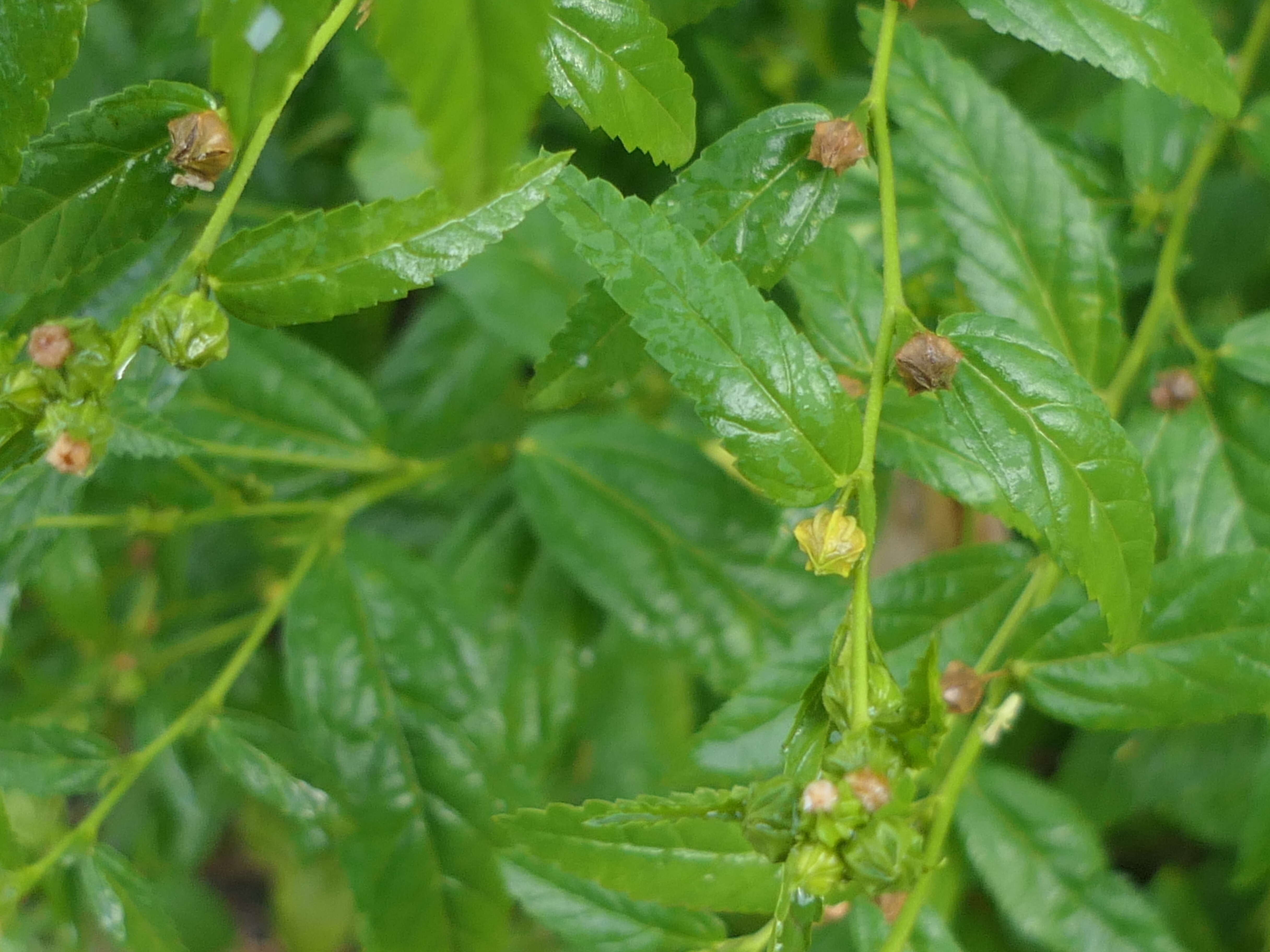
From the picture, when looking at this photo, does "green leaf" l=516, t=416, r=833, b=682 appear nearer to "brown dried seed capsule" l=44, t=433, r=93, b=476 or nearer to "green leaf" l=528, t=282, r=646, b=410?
"green leaf" l=528, t=282, r=646, b=410

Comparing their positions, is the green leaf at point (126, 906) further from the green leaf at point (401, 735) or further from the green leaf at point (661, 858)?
the green leaf at point (661, 858)

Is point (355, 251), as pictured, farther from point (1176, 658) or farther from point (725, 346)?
point (1176, 658)

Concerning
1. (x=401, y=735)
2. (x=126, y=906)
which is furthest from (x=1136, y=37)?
(x=126, y=906)

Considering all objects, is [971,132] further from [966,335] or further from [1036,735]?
[1036,735]

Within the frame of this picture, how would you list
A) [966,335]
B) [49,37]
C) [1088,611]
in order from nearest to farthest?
[49,37]
[966,335]
[1088,611]

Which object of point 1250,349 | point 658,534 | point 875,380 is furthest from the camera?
point 658,534

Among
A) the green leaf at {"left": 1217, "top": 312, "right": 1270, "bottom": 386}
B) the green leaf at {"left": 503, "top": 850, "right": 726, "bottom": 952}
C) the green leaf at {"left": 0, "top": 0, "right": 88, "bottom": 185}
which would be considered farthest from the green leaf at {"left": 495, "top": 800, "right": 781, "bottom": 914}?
the green leaf at {"left": 1217, "top": 312, "right": 1270, "bottom": 386}

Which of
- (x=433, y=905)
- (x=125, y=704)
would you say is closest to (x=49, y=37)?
(x=433, y=905)
